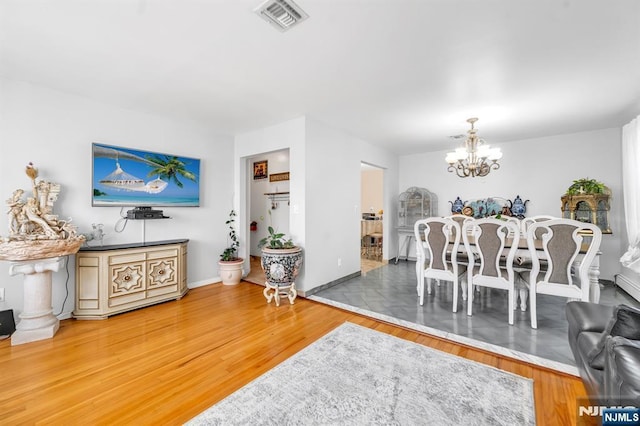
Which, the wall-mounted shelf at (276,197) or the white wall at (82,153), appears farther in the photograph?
the wall-mounted shelf at (276,197)

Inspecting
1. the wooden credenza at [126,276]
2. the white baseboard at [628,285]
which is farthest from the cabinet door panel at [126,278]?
the white baseboard at [628,285]

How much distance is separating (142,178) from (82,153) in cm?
64

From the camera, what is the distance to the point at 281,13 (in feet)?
5.57

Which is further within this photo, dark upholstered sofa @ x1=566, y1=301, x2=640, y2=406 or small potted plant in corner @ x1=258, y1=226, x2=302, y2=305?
small potted plant in corner @ x1=258, y1=226, x2=302, y2=305

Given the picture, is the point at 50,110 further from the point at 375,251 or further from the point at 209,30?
the point at 375,251

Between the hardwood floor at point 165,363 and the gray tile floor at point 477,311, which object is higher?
the gray tile floor at point 477,311

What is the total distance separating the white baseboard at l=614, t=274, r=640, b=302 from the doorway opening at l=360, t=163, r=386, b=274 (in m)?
3.60

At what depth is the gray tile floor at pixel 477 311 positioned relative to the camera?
2311 mm

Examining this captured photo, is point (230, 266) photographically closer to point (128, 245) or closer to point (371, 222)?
point (128, 245)

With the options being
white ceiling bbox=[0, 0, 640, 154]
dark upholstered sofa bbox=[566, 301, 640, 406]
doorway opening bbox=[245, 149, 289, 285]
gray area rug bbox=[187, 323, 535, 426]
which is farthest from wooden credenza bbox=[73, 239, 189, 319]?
dark upholstered sofa bbox=[566, 301, 640, 406]

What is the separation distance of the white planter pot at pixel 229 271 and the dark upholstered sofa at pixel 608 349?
3.93 meters

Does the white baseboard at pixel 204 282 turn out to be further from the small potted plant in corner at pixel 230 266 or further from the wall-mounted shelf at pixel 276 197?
the wall-mounted shelf at pixel 276 197

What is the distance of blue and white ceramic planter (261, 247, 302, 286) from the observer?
328cm

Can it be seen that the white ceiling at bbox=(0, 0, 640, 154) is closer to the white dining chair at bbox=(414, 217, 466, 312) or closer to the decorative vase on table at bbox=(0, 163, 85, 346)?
the decorative vase on table at bbox=(0, 163, 85, 346)
